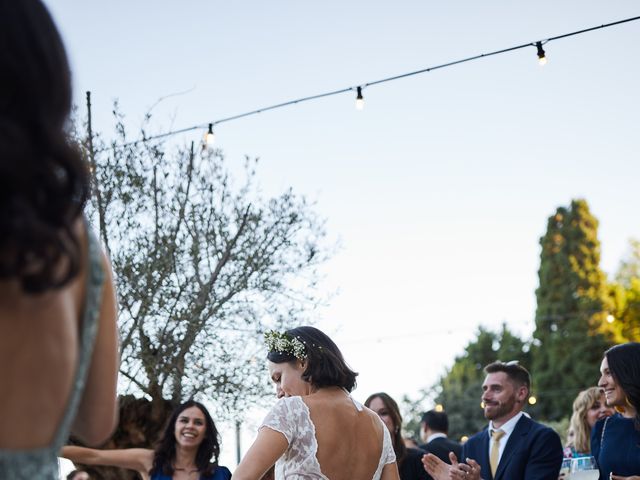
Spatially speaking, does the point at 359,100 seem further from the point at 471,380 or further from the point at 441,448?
the point at 471,380

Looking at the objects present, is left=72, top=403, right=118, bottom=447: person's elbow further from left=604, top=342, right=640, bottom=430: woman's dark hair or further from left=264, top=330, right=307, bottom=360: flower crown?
left=604, top=342, right=640, bottom=430: woman's dark hair

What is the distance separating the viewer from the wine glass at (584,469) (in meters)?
5.64

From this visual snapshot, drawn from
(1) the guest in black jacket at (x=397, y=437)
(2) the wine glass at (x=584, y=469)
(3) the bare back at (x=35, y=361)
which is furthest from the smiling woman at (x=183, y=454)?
(3) the bare back at (x=35, y=361)

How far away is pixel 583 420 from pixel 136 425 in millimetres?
5177

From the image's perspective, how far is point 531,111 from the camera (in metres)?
18.3

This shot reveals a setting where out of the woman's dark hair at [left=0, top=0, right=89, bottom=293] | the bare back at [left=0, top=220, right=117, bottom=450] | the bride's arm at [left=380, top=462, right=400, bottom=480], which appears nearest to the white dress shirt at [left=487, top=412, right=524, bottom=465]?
the bride's arm at [left=380, top=462, right=400, bottom=480]

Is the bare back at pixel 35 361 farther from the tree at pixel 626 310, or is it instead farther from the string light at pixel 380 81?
the tree at pixel 626 310

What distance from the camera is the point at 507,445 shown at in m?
6.68

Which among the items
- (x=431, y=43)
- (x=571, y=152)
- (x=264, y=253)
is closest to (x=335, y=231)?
(x=264, y=253)

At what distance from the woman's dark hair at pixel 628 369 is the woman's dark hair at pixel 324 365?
1837 millimetres

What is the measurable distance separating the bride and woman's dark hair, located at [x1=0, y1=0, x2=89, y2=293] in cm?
329

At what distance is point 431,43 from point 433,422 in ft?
15.1

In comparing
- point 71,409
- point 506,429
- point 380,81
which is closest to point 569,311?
point 380,81

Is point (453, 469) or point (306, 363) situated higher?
point (306, 363)
